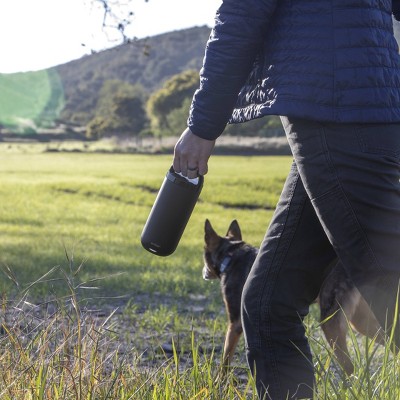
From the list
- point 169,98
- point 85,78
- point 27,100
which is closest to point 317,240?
point 27,100

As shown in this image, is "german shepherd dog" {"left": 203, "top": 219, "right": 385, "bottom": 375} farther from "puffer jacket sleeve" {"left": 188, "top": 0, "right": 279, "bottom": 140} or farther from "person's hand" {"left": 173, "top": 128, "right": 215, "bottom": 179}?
"puffer jacket sleeve" {"left": 188, "top": 0, "right": 279, "bottom": 140}

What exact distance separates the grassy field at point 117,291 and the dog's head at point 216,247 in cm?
49

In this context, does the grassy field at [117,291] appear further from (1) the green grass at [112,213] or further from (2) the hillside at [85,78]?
(2) the hillside at [85,78]

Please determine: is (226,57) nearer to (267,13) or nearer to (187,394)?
(267,13)

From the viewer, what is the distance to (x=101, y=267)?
36.3 feet

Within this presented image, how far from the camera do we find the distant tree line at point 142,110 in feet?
151

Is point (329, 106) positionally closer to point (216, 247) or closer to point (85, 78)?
point (216, 247)

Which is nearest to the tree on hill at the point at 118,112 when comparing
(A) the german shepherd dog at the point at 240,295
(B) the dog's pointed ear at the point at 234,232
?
(B) the dog's pointed ear at the point at 234,232

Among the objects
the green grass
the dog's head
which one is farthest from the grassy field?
the dog's head

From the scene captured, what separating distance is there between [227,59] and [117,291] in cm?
634

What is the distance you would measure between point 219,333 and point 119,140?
3656 centimetres

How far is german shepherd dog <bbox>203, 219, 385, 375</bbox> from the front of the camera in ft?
15.5

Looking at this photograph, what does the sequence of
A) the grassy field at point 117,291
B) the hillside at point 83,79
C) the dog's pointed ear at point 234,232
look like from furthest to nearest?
the hillside at point 83,79
the dog's pointed ear at point 234,232
the grassy field at point 117,291

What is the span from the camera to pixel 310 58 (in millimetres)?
3020
